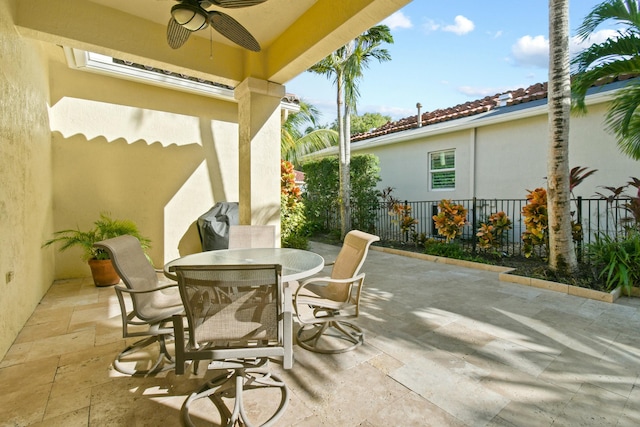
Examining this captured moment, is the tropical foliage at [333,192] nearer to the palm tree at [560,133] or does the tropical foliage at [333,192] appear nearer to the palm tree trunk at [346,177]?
the palm tree trunk at [346,177]

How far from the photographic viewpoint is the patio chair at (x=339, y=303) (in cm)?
267

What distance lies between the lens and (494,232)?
6.56 metres

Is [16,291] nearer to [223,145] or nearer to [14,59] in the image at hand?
[14,59]

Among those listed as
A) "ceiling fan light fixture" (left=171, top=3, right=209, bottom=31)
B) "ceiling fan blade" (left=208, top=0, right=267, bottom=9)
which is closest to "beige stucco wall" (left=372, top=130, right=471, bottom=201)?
"ceiling fan blade" (left=208, top=0, right=267, bottom=9)

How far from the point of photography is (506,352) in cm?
281

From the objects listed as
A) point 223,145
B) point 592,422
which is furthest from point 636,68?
point 223,145

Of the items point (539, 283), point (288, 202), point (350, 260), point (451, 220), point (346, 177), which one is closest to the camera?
point (350, 260)

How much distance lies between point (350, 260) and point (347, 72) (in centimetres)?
681

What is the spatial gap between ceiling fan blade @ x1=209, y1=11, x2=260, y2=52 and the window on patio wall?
7934 millimetres

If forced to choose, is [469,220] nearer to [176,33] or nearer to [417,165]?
[417,165]

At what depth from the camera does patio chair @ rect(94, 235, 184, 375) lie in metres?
2.33

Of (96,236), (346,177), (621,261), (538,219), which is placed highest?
(346,177)

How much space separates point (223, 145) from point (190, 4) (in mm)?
4501

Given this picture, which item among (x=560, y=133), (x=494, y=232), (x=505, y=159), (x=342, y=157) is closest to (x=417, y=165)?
(x=505, y=159)
